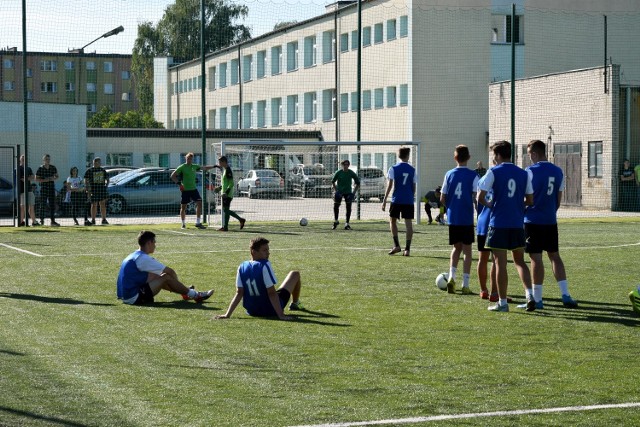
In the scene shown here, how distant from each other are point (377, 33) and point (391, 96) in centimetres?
307

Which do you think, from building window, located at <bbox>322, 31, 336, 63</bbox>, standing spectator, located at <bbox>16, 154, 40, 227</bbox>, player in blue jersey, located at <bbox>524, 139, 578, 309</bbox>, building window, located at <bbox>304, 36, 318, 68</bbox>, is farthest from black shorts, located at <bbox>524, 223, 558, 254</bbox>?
building window, located at <bbox>304, 36, 318, 68</bbox>

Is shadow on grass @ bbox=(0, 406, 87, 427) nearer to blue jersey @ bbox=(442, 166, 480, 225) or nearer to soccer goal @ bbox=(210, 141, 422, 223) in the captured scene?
blue jersey @ bbox=(442, 166, 480, 225)

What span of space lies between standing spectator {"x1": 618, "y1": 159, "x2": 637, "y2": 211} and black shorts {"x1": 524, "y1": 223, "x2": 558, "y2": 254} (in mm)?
27157

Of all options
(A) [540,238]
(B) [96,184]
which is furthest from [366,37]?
(A) [540,238]

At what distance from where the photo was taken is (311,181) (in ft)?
120

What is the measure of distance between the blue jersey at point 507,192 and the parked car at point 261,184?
24329 millimetres

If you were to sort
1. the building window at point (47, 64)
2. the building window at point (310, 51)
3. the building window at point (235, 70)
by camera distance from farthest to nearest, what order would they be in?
the building window at point (235, 70) < the building window at point (310, 51) < the building window at point (47, 64)

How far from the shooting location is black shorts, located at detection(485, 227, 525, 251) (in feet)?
38.1

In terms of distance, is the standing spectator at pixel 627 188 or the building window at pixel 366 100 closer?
the standing spectator at pixel 627 188

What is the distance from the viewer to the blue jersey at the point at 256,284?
10.8 metres

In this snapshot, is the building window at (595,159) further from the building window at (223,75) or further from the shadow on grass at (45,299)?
the shadow on grass at (45,299)

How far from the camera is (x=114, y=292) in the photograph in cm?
1385

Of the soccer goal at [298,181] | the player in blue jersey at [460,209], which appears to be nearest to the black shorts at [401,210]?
the player in blue jersey at [460,209]

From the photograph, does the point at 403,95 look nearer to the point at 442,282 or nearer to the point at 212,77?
the point at 212,77
